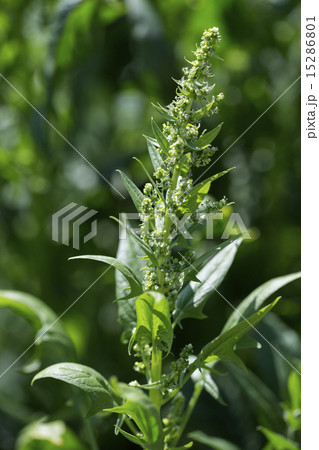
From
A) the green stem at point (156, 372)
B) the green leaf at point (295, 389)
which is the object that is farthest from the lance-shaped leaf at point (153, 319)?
the green leaf at point (295, 389)

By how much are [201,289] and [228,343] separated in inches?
5.7

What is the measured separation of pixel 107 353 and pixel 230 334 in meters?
0.93

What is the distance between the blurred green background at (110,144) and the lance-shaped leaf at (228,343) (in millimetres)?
731

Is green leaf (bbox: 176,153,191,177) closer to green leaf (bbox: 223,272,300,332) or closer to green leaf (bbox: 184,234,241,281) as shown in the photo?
green leaf (bbox: 184,234,241,281)

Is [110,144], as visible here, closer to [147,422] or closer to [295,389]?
[295,389]

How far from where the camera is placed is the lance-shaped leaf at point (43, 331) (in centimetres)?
87

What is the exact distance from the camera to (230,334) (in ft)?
2.05

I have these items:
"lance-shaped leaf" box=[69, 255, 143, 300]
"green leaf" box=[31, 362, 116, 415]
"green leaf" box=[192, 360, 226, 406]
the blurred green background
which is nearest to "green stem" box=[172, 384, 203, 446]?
"green leaf" box=[192, 360, 226, 406]

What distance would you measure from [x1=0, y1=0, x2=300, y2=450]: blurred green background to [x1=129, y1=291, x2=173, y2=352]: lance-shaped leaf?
778 millimetres

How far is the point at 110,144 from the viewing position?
5.57 feet

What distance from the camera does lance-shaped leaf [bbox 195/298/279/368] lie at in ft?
2.03
